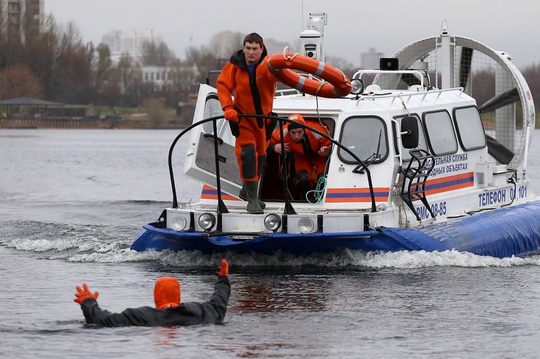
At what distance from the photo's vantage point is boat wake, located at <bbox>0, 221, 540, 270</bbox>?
16.6 m

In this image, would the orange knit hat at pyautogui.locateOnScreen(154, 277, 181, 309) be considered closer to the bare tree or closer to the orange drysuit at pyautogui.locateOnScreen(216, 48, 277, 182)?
the orange drysuit at pyautogui.locateOnScreen(216, 48, 277, 182)

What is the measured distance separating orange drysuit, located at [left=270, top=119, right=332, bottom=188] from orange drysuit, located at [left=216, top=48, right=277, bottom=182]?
1068mm

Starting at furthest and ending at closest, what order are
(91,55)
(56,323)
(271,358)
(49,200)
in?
(91,55) → (49,200) → (56,323) → (271,358)

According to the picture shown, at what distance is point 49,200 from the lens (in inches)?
1186

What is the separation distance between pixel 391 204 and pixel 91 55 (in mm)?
104974

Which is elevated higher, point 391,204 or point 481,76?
point 481,76

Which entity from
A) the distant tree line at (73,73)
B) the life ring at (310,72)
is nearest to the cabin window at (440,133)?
the life ring at (310,72)

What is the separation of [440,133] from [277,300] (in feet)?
16.0

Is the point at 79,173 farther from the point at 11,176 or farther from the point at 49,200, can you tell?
the point at 49,200

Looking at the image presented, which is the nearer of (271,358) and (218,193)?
(271,358)

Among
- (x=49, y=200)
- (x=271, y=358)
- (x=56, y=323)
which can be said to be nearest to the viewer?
(x=271, y=358)

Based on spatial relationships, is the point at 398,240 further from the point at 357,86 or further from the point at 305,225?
the point at 357,86

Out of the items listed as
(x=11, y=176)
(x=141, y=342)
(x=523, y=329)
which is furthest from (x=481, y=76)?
(x=11, y=176)

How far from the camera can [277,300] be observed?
47.9ft
